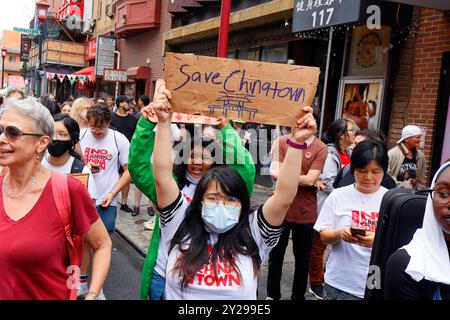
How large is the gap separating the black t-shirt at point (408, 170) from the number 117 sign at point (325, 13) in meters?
2.06

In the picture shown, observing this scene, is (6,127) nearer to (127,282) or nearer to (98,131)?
(98,131)

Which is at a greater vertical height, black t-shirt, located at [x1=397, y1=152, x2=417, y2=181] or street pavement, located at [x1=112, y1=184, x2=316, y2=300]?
black t-shirt, located at [x1=397, y1=152, x2=417, y2=181]

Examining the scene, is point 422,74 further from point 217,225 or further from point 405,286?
point 405,286

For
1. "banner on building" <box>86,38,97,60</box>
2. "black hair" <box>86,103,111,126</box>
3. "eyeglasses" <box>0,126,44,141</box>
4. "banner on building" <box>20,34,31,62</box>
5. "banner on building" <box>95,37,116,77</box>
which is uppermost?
"banner on building" <box>20,34,31,62</box>

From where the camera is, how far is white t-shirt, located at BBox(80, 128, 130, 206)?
4598 millimetres

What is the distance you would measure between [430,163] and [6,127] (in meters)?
6.07

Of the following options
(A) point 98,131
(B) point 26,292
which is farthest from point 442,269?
(A) point 98,131

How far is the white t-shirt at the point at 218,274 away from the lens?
2.17 meters

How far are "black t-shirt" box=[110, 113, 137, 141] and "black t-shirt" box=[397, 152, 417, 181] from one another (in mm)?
4731

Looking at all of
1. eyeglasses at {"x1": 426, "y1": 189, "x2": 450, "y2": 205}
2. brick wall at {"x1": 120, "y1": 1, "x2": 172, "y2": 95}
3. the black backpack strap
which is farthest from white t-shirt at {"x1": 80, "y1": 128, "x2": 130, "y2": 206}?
brick wall at {"x1": 120, "y1": 1, "x2": 172, "y2": 95}

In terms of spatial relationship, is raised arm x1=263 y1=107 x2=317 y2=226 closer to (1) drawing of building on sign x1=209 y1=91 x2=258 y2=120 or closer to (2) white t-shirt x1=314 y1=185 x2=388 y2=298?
(1) drawing of building on sign x1=209 y1=91 x2=258 y2=120

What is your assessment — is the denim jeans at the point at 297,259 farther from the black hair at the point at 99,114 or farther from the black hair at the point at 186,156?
the black hair at the point at 99,114

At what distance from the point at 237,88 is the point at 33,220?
1.20 metres

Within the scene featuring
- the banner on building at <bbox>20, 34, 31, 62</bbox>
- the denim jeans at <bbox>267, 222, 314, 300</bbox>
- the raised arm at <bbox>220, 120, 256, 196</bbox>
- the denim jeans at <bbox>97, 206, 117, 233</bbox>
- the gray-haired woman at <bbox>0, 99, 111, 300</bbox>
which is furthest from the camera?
the banner on building at <bbox>20, 34, 31, 62</bbox>
